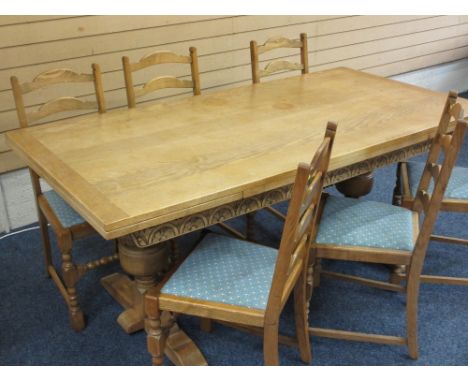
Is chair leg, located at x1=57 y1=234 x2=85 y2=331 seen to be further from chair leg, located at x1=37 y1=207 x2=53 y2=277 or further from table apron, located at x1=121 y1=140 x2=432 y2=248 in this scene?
table apron, located at x1=121 y1=140 x2=432 y2=248

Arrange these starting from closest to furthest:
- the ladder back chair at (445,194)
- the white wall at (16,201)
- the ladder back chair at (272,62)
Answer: the ladder back chair at (445,194)
the ladder back chair at (272,62)
the white wall at (16,201)

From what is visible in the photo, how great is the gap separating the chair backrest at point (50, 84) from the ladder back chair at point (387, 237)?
1082mm

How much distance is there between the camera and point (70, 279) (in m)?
1.97

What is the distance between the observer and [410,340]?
6.25 feet

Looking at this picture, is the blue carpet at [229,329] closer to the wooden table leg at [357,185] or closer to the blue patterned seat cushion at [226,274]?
the wooden table leg at [357,185]

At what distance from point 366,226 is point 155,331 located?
85 centimetres

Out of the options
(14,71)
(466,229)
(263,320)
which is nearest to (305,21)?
(466,229)

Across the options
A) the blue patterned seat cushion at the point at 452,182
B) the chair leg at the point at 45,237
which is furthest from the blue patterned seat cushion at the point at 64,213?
the blue patterned seat cushion at the point at 452,182

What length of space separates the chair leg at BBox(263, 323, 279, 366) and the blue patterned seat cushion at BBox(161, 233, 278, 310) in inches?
2.5

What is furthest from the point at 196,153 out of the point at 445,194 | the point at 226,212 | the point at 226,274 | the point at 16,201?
the point at 16,201

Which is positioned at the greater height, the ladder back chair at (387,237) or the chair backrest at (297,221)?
the chair backrest at (297,221)

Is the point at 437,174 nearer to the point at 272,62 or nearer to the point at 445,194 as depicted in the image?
the point at 445,194

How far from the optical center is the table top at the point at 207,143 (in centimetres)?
149

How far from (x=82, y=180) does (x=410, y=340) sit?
130cm
